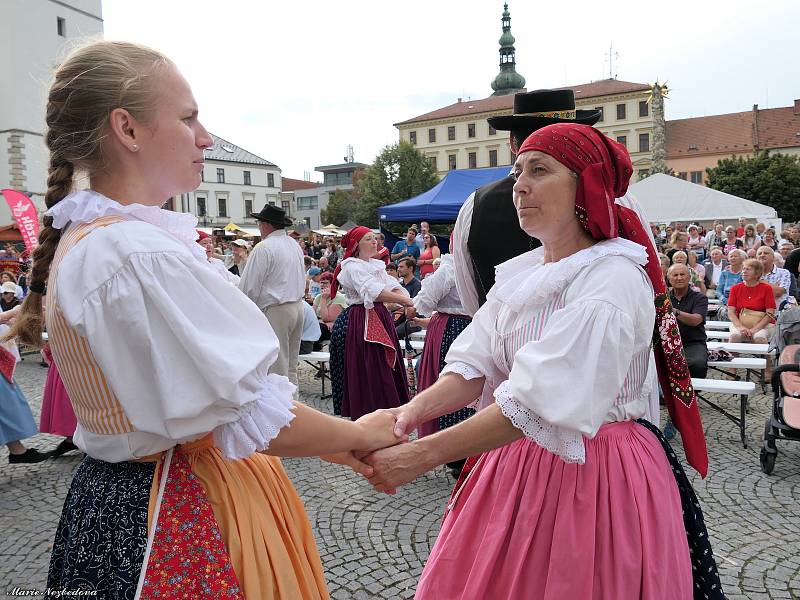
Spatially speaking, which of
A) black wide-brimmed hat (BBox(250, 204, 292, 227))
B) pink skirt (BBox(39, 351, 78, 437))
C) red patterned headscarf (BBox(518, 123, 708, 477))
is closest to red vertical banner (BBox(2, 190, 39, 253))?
black wide-brimmed hat (BBox(250, 204, 292, 227))

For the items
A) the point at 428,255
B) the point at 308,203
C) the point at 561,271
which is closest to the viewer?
the point at 561,271

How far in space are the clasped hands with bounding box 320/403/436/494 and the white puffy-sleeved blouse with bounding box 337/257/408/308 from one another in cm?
391

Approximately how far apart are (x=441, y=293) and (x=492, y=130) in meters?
54.4

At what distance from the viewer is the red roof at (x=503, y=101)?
5697 cm

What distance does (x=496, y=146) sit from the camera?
62.2m

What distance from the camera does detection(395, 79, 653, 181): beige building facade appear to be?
56.1 meters

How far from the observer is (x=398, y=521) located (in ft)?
13.3

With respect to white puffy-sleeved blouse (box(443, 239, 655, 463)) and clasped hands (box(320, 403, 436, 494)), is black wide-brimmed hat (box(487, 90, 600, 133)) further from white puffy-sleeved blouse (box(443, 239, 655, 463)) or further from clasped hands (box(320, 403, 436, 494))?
clasped hands (box(320, 403, 436, 494))

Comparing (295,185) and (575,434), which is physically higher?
(295,185)

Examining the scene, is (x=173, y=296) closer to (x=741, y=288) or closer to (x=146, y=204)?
(x=146, y=204)

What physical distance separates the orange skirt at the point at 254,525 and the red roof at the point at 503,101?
180ft

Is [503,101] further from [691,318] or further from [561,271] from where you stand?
[561,271]

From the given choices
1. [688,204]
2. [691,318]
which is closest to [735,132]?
[688,204]

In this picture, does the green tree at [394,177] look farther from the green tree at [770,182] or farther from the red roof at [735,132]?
the red roof at [735,132]
